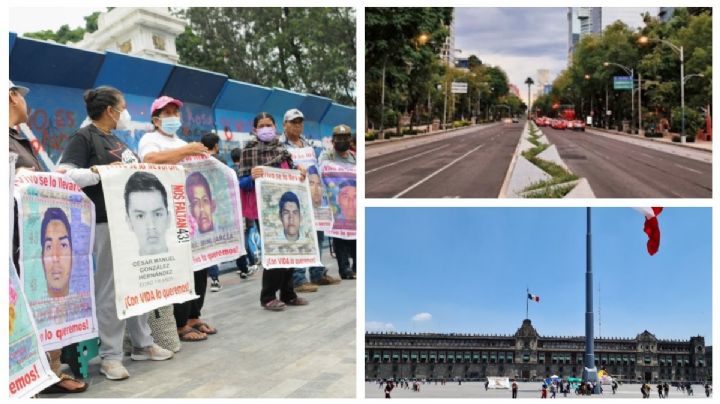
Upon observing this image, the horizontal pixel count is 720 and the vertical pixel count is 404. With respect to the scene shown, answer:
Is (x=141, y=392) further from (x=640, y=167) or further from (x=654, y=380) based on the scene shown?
(x=640, y=167)

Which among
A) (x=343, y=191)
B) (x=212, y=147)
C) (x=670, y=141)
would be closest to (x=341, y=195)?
(x=343, y=191)

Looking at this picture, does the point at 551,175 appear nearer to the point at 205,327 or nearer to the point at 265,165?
the point at 265,165

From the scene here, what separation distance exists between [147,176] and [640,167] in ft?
14.5

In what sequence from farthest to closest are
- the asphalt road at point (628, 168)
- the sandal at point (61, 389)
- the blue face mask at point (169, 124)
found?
1. the asphalt road at point (628, 168)
2. the blue face mask at point (169, 124)
3. the sandal at point (61, 389)

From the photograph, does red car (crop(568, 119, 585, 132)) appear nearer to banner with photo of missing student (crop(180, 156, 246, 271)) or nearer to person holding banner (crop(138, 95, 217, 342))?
banner with photo of missing student (crop(180, 156, 246, 271))

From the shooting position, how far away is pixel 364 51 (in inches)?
208

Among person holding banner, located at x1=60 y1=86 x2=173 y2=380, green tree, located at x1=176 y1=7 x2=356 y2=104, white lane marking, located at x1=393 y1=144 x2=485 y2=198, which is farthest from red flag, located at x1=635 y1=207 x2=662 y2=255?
green tree, located at x1=176 y1=7 x2=356 y2=104

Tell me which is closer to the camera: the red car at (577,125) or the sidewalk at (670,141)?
the sidewalk at (670,141)

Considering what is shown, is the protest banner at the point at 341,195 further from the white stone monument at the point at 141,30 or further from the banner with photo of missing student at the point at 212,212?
the white stone monument at the point at 141,30

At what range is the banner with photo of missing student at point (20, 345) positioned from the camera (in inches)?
133

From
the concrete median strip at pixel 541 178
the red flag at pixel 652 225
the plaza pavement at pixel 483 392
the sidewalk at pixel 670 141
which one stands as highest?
the sidewalk at pixel 670 141

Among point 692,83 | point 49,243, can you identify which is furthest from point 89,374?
point 692,83

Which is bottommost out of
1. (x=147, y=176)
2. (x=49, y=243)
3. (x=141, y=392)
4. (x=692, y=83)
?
(x=141, y=392)

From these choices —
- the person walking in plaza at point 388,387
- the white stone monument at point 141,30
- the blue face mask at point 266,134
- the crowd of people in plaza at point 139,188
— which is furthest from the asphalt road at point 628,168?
the white stone monument at point 141,30
